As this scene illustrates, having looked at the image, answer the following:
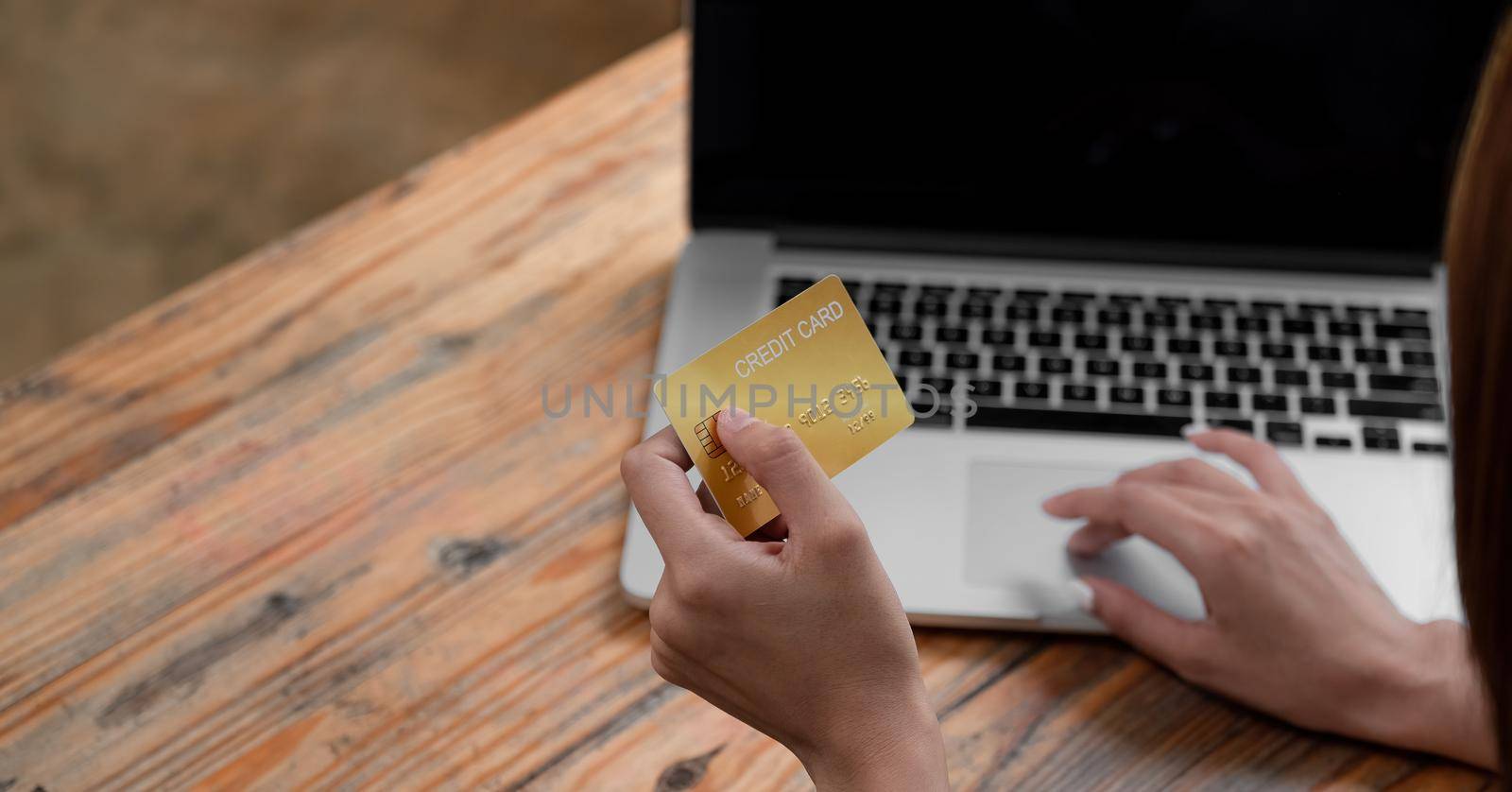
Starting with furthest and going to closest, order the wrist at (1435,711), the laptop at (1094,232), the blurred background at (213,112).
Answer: the blurred background at (213,112)
the laptop at (1094,232)
the wrist at (1435,711)

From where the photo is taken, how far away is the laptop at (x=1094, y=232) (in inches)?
33.7

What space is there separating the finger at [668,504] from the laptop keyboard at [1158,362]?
32 cm

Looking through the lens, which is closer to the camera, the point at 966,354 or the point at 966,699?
the point at 966,699

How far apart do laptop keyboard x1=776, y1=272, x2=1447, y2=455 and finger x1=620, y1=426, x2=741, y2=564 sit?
323 mm

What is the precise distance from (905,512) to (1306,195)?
15.6 inches

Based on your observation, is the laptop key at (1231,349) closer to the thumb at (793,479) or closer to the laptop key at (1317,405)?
the laptop key at (1317,405)

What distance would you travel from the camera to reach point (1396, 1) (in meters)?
0.87

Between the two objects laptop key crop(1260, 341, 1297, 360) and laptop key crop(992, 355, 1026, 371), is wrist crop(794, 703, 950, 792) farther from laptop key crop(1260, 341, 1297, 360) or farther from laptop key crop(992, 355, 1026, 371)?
laptop key crop(1260, 341, 1297, 360)

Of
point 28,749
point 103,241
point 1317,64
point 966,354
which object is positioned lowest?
point 103,241

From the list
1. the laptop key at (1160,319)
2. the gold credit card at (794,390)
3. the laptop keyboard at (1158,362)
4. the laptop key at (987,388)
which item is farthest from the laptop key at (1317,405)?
the gold credit card at (794,390)

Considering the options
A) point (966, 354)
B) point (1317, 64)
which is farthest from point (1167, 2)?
point (966, 354)

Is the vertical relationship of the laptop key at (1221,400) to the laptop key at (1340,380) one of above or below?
below

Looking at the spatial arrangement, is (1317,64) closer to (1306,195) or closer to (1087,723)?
(1306,195)

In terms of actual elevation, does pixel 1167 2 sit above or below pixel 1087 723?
above
